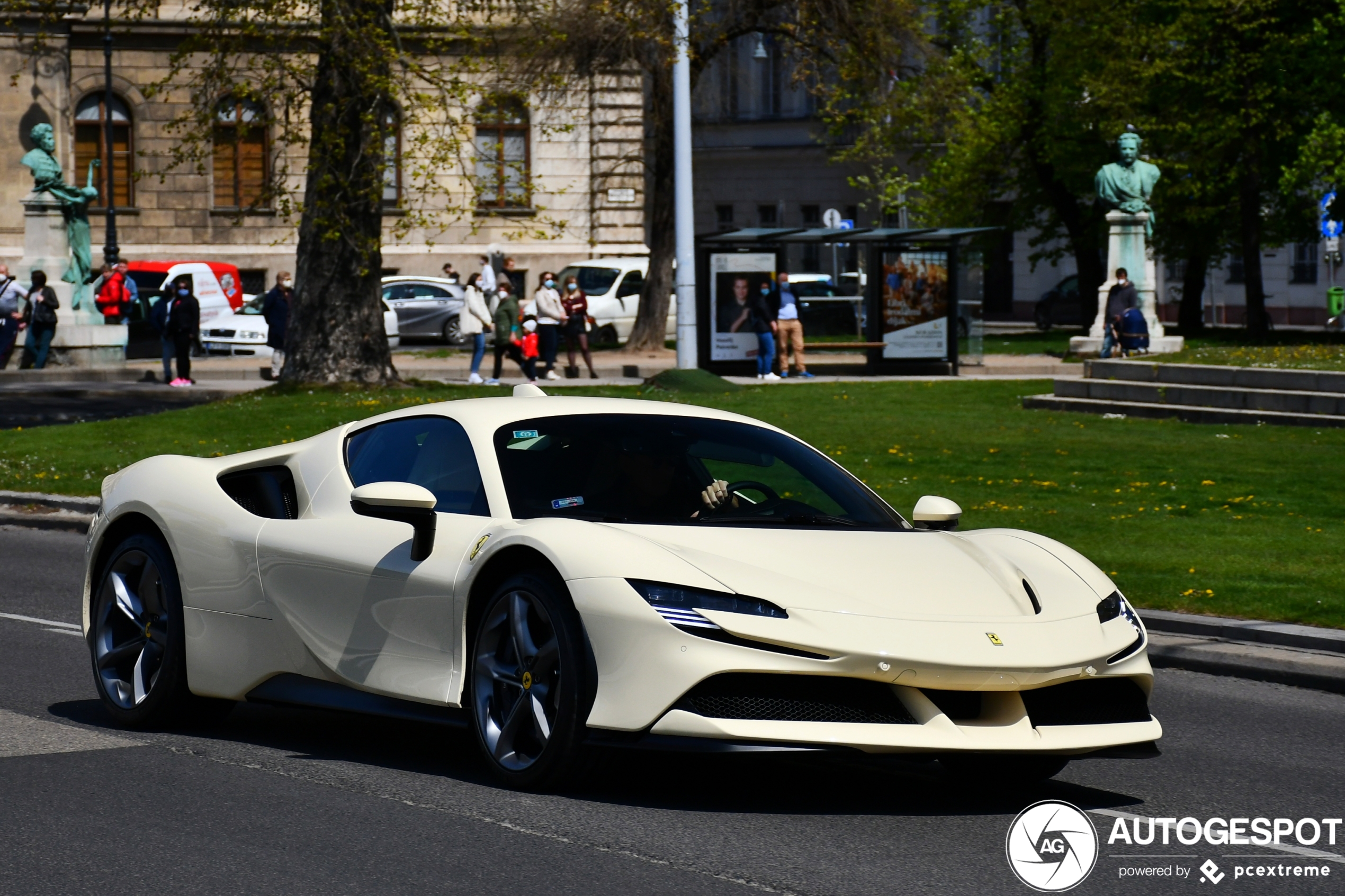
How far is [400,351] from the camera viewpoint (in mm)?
40969

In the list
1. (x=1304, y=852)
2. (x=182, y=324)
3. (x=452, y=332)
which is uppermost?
(x=182, y=324)

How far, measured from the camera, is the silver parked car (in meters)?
42.9

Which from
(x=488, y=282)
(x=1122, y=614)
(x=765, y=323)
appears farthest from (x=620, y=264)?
(x=1122, y=614)

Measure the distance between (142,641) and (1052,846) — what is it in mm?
3619

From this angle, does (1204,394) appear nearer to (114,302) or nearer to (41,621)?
(41,621)

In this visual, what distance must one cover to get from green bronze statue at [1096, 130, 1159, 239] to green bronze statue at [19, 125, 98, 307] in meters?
18.7

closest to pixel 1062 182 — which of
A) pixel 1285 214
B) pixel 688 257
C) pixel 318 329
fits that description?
pixel 1285 214

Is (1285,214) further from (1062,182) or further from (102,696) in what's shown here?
(102,696)

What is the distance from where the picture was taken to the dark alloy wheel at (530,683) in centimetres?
583

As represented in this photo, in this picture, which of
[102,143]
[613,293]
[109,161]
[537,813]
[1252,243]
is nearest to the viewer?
[537,813]

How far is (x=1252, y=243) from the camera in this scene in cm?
4038

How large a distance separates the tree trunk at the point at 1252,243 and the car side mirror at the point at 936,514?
112 feet

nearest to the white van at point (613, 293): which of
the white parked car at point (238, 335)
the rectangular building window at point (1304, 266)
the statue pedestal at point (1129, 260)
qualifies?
the white parked car at point (238, 335)

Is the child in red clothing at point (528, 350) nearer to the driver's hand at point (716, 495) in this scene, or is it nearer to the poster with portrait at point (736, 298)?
the poster with portrait at point (736, 298)
